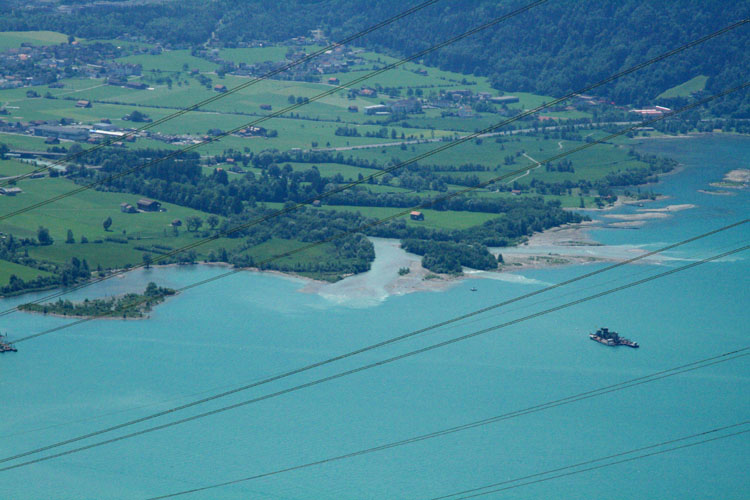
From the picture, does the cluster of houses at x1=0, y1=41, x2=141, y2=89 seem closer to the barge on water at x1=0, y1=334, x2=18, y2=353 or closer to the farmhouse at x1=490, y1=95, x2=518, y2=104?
the farmhouse at x1=490, y1=95, x2=518, y2=104

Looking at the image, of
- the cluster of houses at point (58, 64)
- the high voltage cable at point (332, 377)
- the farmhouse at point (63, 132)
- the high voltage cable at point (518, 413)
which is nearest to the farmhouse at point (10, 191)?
the farmhouse at point (63, 132)

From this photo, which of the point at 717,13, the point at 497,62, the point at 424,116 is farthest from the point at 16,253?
the point at 717,13

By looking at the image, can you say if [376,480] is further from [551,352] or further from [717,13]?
[717,13]

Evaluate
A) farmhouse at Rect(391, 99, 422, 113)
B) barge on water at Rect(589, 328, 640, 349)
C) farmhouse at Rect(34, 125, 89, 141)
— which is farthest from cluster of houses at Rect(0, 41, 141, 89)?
barge on water at Rect(589, 328, 640, 349)

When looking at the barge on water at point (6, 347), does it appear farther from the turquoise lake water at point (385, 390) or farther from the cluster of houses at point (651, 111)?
the cluster of houses at point (651, 111)

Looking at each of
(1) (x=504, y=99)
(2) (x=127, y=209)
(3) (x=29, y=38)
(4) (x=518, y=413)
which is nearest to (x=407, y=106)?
(1) (x=504, y=99)

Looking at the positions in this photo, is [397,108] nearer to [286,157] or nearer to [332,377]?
[286,157]
